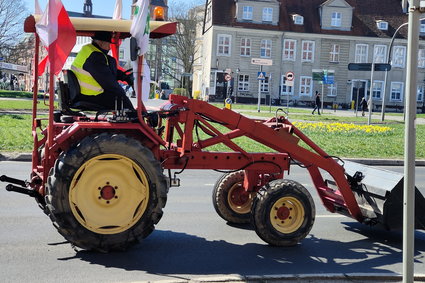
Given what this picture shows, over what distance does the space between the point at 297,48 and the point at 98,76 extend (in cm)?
5477

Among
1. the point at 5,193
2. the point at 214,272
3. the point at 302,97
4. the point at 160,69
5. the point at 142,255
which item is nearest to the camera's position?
the point at 214,272

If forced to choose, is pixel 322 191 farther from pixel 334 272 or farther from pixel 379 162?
pixel 379 162

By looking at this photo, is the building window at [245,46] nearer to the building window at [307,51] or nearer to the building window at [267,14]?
the building window at [267,14]

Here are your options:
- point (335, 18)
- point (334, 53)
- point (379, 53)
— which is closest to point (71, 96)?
point (334, 53)

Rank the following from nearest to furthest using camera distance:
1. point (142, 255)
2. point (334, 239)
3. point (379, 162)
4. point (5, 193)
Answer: point (142, 255)
point (334, 239)
point (5, 193)
point (379, 162)

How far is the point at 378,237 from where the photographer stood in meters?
6.95

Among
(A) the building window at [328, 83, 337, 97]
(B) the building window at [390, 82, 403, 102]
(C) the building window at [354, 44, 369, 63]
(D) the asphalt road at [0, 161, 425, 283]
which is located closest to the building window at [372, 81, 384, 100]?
(B) the building window at [390, 82, 403, 102]

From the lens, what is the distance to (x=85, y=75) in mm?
5816

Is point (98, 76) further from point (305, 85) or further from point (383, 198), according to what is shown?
point (305, 85)

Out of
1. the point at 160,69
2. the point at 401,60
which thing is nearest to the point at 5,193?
the point at 401,60

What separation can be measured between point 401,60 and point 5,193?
57596 mm

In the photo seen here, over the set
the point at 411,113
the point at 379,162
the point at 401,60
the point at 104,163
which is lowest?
the point at 379,162

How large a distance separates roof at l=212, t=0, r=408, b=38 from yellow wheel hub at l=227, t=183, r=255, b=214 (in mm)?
51250

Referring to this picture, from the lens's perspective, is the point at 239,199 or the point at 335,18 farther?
the point at 335,18
